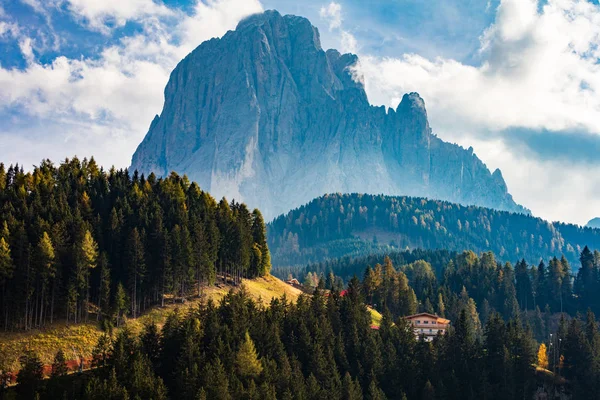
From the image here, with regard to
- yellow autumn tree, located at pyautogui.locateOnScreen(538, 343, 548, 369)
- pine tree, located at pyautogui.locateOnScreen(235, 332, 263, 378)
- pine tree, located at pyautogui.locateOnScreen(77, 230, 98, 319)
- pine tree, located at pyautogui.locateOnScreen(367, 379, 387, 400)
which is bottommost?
pine tree, located at pyautogui.locateOnScreen(367, 379, 387, 400)

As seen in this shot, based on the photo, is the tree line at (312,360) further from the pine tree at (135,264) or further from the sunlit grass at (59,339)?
the pine tree at (135,264)

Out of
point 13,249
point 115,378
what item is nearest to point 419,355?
point 115,378

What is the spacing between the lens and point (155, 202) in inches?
4611

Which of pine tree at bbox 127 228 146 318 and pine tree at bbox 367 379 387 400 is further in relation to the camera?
pine tree at bbox 127 228 146 318

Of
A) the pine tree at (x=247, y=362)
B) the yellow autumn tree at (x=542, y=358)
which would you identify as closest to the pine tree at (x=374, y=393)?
the pine tree at (x=247, y=362)

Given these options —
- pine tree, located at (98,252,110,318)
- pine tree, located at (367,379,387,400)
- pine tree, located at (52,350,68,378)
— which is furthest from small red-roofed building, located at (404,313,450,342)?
pine tree, located at (52,350,68,378)

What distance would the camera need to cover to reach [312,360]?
94688 millimetres

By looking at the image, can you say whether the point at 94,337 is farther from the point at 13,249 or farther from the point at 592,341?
the point at 592,341

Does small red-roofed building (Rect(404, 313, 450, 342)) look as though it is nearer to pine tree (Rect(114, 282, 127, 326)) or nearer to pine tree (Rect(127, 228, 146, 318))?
pine tree (Rect(127, 228, 146, 318))

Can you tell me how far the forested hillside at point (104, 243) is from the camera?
301ft

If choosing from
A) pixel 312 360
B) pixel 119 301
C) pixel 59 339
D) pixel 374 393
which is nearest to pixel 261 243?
pixel 119 301

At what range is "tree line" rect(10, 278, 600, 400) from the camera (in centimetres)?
7694

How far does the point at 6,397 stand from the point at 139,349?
1645 centimetres

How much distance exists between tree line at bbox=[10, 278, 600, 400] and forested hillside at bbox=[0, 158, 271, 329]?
899cm
